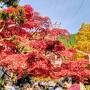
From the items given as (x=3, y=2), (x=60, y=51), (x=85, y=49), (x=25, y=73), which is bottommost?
(x=25, y=73)

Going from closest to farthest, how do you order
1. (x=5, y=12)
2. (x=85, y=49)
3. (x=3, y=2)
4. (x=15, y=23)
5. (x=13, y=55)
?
(x=13, y=55), (x=5, y=12), (x=15, y=23), (x=3, y=2), (x=85, y=49)

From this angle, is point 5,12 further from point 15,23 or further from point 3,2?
point 3,2

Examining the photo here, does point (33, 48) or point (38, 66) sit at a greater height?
point (33, 48)

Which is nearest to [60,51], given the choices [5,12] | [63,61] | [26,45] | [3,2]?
[63,61]

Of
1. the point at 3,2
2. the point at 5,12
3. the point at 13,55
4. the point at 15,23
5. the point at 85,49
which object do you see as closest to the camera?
the point at 13,55

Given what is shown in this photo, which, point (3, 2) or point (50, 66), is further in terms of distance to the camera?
point (3, 2)

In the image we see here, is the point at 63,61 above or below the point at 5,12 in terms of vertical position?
below

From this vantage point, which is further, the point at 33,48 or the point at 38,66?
the point at 33,48

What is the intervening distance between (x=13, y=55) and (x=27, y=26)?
3371mm

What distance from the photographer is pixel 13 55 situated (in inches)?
684

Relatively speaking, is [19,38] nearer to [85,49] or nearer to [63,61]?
[63,61]

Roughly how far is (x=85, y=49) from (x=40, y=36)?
36907 mm

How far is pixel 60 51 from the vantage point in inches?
759

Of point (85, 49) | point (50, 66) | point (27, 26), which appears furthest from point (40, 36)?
point (85, 49)
